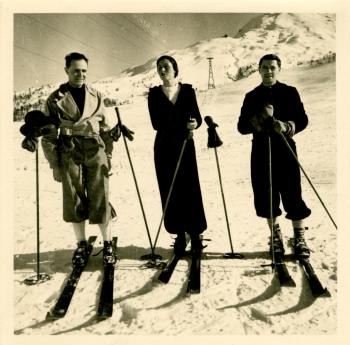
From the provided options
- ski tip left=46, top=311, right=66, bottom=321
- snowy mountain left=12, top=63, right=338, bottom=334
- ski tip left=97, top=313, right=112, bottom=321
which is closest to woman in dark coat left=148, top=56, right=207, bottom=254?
snowy mountain left=12, top=63, right=338, bottom=334

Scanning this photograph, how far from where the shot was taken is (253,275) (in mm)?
3174

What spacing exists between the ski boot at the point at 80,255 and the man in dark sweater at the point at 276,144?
1678mm

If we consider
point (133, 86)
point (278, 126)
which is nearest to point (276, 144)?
point (278, 126)

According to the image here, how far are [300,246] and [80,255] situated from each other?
79.5 inches

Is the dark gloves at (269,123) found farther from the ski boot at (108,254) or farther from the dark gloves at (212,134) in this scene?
the ski boot at (108,254)

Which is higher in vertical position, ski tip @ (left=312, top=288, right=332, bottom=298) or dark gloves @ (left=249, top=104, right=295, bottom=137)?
dark gloves @ (left=249, top=104, right=295, bottom=137)

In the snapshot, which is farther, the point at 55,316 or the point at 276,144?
the point at 276,144

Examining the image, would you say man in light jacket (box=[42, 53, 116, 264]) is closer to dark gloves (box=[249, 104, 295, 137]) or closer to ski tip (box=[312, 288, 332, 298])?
dark gloves (box=[249, 104, 295, 137])

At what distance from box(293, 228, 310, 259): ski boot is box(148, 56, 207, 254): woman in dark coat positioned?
33.9 inches

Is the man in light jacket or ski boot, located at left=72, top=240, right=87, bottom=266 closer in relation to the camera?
the man in light jacket

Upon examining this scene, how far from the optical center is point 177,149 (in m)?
3.52

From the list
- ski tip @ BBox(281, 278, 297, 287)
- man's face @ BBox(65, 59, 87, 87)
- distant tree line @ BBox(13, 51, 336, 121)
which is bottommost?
ski tip @ BBox(281, 278, 297, 287)

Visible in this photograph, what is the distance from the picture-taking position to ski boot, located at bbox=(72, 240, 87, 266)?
3.42 metres

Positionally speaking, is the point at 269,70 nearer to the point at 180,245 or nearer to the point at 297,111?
the point at 297,111
